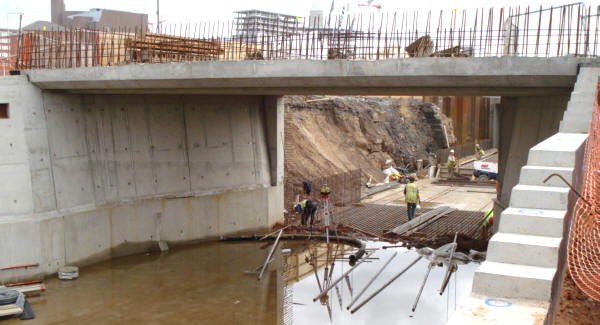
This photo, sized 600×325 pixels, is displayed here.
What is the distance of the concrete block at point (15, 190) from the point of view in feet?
45.8

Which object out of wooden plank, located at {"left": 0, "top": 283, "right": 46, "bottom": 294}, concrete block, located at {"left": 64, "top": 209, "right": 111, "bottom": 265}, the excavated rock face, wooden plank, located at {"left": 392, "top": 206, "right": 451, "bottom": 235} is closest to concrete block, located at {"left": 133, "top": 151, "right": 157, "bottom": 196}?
concrete block, located at {"left": 64, "top": 209, "right": 111, "bottom": 265}

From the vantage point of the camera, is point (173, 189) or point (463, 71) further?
point (173, 189)

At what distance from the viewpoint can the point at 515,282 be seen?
5.16m

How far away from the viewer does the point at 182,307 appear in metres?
12.5

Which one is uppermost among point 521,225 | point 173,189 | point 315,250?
point 521,225

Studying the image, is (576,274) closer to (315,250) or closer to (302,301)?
(302,301)

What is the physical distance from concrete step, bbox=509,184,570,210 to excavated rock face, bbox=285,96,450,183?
17.7 meters

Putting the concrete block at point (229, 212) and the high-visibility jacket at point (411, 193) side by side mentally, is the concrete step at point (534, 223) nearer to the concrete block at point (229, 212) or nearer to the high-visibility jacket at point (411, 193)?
the high-visibility jacket at point (411, 193)

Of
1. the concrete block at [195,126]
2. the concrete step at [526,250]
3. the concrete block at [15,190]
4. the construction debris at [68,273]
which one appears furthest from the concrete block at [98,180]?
the concrete step at [526,250]

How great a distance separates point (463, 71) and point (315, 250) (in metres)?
7.68

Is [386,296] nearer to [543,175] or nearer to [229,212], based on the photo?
[543,175]

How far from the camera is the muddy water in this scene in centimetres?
1177

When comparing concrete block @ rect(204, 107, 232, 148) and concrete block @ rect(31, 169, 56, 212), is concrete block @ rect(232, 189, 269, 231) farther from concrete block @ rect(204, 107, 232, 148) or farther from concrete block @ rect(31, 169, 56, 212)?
concrete block @ rect(31, 169, 56, 212)

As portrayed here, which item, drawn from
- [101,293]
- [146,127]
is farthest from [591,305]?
[146,127]
